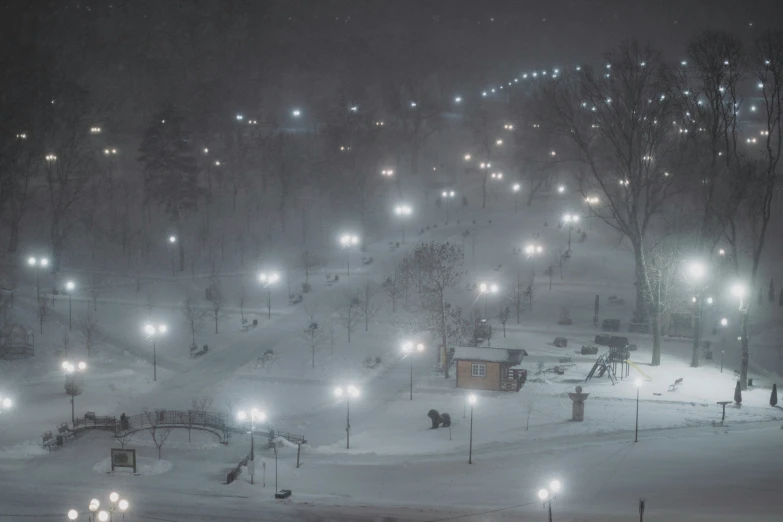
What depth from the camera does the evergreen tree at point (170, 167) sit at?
192 ft

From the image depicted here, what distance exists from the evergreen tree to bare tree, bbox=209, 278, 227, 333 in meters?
7.21

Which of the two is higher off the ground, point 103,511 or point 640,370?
point 640,370

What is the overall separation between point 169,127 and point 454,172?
3516 centimetres

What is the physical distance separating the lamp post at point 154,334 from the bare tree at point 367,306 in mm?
11990

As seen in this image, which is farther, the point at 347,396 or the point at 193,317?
the point at 193,317

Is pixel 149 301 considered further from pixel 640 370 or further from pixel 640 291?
pixel 640 291

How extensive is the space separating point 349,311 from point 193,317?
30.8 ft

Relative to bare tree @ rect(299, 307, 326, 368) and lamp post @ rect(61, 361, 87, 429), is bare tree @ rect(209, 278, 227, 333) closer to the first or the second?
bare tree @ rect(299, 307, 326, 368)

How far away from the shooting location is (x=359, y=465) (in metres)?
28.6

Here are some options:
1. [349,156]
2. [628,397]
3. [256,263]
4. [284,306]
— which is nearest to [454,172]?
[349,156]

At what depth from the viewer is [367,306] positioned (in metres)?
49.2

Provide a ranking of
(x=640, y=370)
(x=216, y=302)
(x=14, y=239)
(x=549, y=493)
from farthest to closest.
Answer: (x=14, y=239), (x=216, y=302), (x=640, y=370), (x=549, y=493)

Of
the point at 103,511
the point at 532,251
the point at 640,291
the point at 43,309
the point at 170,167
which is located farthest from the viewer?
the point at 532,251

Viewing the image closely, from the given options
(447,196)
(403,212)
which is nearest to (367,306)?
(403,212)
